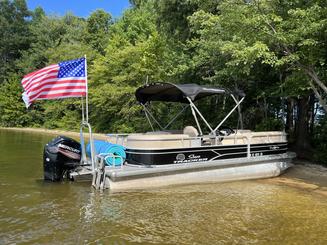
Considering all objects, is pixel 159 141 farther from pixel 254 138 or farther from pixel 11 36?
pixel 11 36

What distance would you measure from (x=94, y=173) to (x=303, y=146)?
935 centimetres

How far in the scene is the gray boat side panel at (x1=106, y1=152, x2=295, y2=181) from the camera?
31.7 ft

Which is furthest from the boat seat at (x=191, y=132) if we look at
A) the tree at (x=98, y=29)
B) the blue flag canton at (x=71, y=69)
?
the tree at (x=98, y=29)

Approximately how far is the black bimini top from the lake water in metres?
2.66

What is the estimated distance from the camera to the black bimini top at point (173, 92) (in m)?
11.2

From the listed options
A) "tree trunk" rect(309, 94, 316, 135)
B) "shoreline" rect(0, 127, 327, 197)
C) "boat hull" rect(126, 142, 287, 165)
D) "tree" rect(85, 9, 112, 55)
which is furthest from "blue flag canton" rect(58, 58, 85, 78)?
"tree" rect(85, 9, 112, 55)

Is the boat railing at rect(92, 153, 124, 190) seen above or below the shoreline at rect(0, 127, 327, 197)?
above

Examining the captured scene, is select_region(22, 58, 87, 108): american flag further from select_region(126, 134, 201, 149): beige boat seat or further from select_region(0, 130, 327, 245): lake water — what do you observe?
select_region(0, 130, 327, 245): lake water

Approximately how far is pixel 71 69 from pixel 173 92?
363 centimetres

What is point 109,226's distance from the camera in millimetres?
7172

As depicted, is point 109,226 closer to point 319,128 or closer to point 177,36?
point 319,128

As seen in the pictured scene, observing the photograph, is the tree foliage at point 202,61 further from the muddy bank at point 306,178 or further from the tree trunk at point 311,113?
the muddy bank at point 306,178

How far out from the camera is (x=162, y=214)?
8.03m

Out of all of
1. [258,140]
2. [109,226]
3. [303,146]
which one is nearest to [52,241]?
[109,226]
